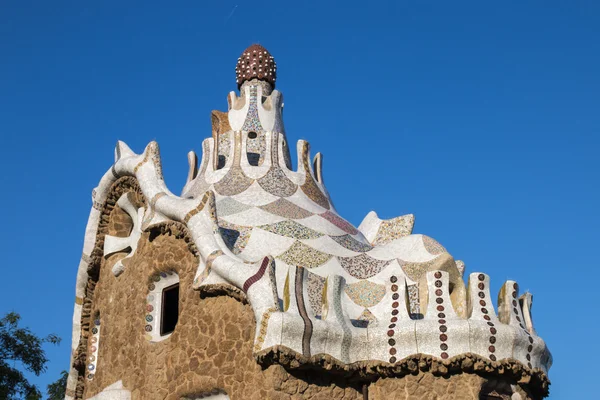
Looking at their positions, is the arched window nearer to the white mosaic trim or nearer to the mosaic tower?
the mosaic tower

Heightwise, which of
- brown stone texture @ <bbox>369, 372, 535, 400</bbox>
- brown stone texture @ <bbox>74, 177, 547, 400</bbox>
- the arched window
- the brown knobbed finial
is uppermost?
the brown knobbed finial

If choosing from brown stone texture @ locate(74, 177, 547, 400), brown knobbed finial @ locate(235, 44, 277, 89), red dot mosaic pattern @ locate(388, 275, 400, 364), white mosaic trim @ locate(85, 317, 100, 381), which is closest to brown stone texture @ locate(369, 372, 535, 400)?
brown stone texture @ locate(74, 177, 547, 400)

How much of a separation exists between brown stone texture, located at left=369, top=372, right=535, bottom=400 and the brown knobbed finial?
568 centimetres

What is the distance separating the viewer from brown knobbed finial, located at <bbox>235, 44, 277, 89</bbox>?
14.2 meters

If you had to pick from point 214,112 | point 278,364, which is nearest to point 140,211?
point 214,112

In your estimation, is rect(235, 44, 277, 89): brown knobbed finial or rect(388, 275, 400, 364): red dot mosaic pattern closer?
rect(388, 275, 400, 364): red dot mosaic pattern

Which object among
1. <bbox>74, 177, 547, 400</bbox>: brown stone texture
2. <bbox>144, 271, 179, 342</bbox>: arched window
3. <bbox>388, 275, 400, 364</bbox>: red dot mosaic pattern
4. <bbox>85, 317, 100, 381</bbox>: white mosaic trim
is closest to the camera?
<bbox>74, 177, 547, 400</bbox>: brown stone texture

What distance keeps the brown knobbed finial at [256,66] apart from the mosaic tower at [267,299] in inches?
31.1

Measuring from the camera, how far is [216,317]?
10367 millimetres

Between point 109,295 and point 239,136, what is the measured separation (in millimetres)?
2729

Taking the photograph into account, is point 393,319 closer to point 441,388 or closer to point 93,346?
point 441,388

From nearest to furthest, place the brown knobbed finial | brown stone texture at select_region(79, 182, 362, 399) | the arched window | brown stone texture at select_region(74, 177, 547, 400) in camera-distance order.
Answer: brown stone texture at select_region(74, 177, 547, 400)
brown stone texture at select_region(79, 182, 362, 399)
the arched window
the brown knobbed finial

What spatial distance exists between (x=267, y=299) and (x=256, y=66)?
527 centimetres

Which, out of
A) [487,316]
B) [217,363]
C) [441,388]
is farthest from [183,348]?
[487,316]
